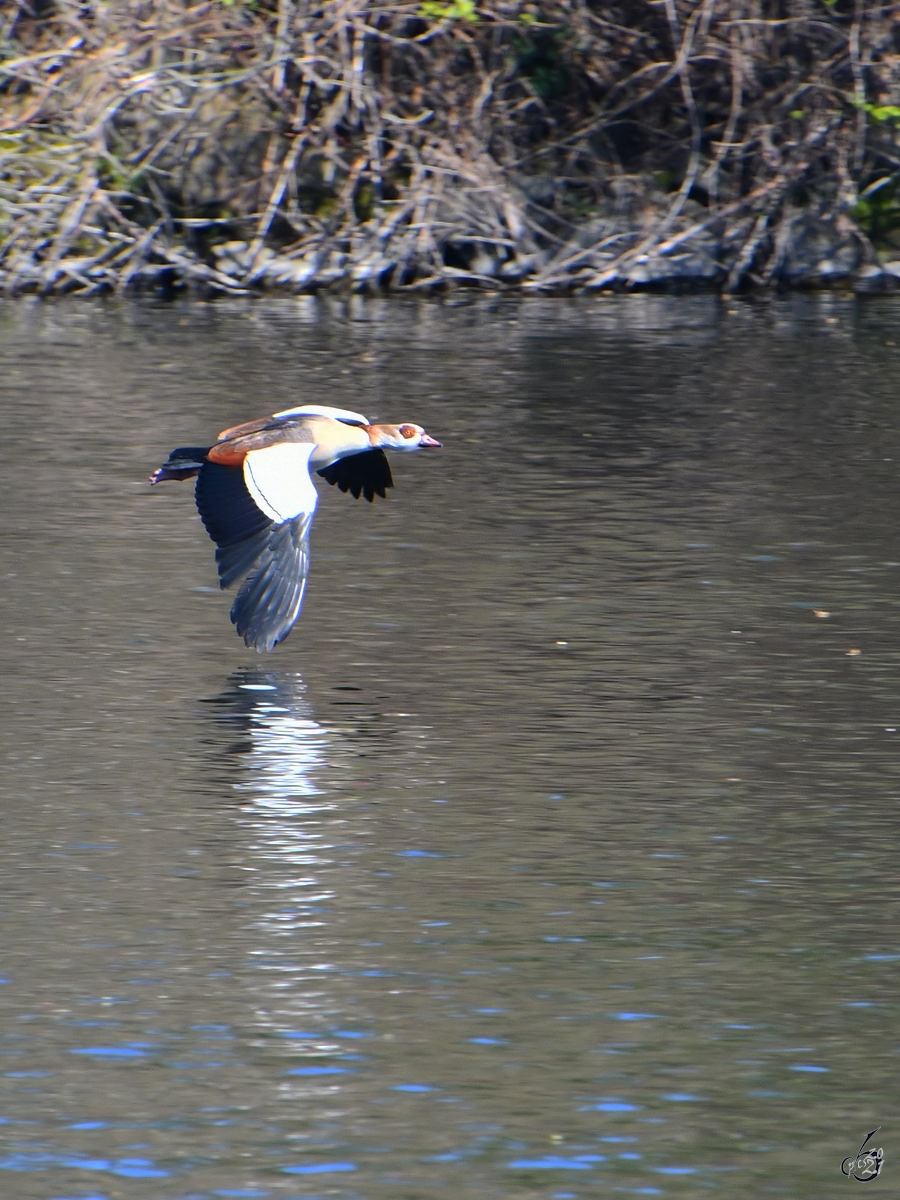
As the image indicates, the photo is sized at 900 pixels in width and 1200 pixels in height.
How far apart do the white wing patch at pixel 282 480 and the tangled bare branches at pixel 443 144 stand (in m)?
13.4

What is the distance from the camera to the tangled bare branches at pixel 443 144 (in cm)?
2227

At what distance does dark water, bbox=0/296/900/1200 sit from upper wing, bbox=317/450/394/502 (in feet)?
1.15

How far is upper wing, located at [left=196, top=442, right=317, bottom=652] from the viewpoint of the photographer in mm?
8344

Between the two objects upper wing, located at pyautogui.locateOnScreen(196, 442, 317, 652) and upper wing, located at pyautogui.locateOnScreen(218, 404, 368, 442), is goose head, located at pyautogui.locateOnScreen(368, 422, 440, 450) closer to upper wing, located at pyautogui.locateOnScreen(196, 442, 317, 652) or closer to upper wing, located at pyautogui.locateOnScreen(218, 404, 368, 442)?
upper wing, located at pyautogui.locateOnScreen(218, 404, 368, 442)

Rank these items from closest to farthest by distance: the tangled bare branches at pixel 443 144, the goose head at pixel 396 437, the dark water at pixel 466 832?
the dark water at pixel 466 832 < the goose head at pixel 396 437 < the tangled bare branches at pixel 443 144

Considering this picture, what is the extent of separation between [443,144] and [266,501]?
1418 cm

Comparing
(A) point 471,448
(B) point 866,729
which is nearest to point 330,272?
(A) point 471,448

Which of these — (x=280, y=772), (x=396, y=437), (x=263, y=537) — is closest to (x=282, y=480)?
(x=263, y=537)

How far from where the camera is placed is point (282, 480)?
8.76 m

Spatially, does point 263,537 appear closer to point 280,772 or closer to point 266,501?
point 266,501

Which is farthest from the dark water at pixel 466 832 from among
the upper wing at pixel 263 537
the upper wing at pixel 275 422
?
the upper wing at pixel 275 422

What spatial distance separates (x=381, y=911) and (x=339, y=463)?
4.67 m

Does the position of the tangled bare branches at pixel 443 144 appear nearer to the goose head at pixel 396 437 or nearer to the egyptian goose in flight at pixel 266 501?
the goose head at pixel 396 437

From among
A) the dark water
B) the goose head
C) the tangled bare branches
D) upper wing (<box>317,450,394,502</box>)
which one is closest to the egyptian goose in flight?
the goose head
